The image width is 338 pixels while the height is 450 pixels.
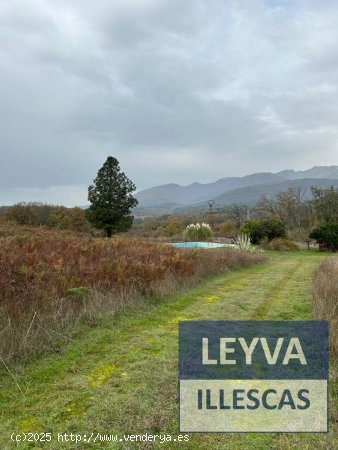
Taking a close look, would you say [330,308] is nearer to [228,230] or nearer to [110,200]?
[110,200]

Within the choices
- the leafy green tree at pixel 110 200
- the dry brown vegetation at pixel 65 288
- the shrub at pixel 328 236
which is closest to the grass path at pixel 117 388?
the dry brown vegetation at pixel 65 288

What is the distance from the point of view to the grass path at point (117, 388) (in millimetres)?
2219

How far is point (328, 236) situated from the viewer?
18047 millimetres

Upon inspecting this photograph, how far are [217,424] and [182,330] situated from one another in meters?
1.92

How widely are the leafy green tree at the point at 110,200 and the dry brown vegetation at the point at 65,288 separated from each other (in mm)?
13215

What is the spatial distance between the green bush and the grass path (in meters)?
15.1

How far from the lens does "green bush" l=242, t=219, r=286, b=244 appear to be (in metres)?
19.9

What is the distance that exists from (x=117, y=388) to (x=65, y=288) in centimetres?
222

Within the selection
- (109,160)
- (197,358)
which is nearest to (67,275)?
(197,358)

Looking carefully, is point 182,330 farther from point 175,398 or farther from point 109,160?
point 109,160

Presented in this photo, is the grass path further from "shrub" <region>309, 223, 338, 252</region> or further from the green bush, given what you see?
the green bush

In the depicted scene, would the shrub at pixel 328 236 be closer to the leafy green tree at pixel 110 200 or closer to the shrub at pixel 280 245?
the shrub at pixel 280 245

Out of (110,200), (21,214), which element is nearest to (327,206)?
(110,200)

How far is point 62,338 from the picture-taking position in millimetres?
3768
